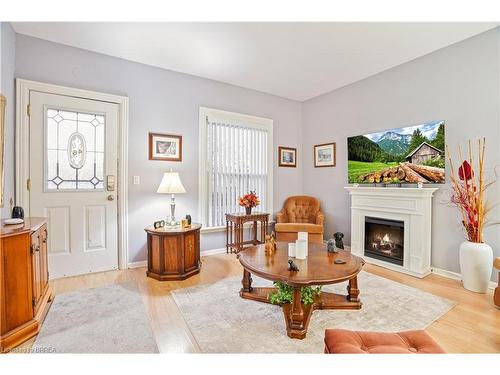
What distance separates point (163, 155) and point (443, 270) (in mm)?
3920

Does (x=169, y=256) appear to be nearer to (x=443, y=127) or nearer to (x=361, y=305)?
(x=361, y=305)

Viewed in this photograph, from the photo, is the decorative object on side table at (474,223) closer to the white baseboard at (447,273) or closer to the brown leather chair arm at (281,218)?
the white baseboard at (447,273)

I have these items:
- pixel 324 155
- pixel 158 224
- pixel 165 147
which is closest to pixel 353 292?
pixel 158 224

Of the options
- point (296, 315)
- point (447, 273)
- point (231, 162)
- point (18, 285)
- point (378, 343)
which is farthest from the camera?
point (231, 162)

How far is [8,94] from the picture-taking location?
8.13 feet

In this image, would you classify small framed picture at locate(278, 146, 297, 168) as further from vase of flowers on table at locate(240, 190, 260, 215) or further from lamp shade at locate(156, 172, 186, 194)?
lamp shade at locate(156, 172, 186, 194)

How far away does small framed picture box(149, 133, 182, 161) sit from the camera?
11.3 feet

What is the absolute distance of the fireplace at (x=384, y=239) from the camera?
330 cm

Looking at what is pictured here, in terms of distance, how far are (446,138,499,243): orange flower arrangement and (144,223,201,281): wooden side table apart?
3064mm

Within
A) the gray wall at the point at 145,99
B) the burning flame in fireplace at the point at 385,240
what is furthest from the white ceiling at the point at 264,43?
the burning flame in fireplace at the point at 385,240

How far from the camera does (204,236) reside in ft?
12.8

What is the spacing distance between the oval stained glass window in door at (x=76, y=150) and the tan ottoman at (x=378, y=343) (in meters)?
3.23

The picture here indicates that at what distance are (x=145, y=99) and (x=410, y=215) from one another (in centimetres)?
383

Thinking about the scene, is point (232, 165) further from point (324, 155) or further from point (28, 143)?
point (28, 143)
